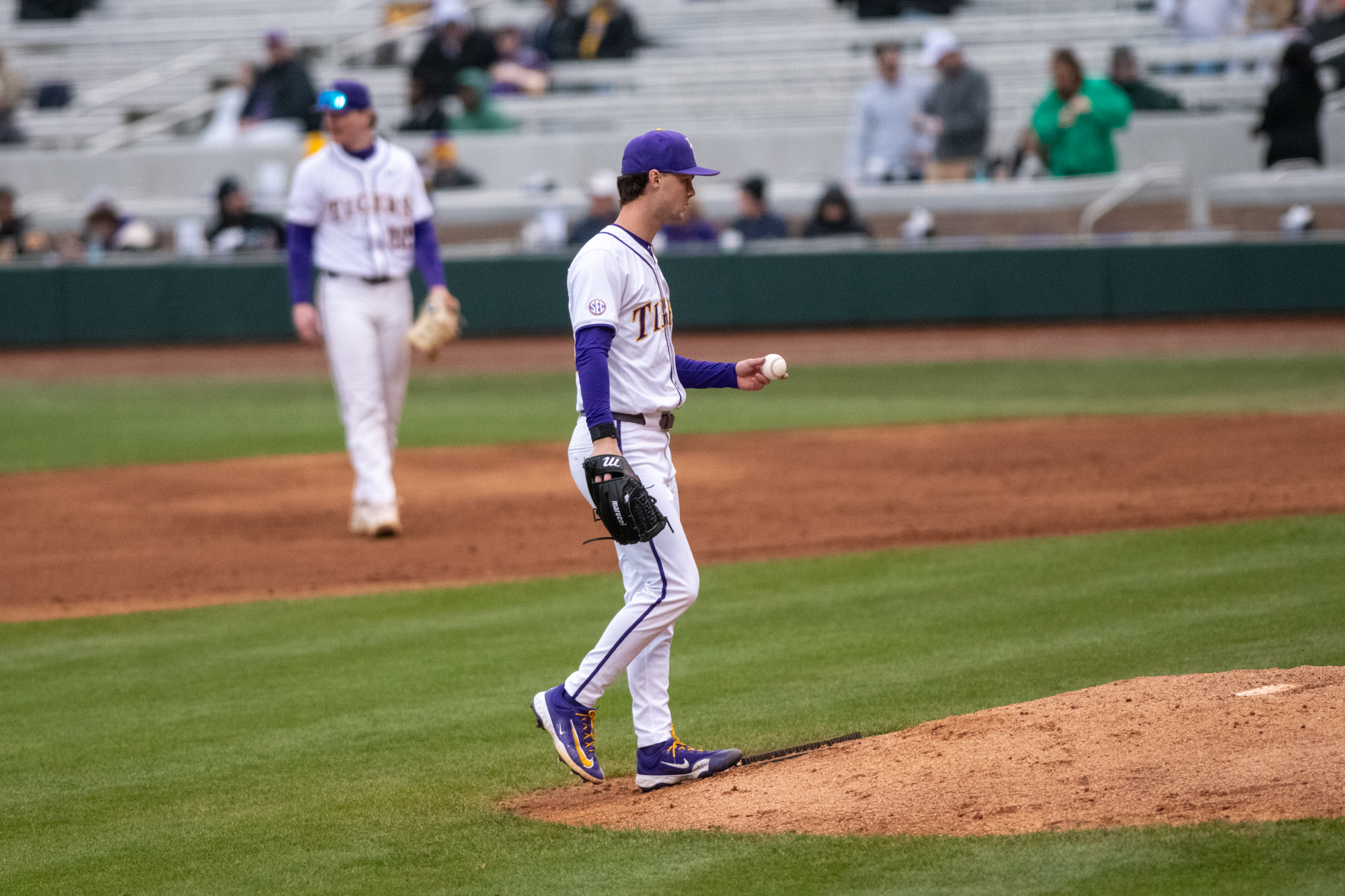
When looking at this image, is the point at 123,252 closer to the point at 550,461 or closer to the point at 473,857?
the point at 550,461

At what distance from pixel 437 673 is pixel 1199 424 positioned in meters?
7.75

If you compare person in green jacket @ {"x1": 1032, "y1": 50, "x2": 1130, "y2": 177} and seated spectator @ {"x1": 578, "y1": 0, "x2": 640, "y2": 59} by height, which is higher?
seated spectator @ {"x1": 578, "y1": 0, "x2": 640, "y2": 59}

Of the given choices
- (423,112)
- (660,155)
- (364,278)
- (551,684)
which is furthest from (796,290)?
(660,155)

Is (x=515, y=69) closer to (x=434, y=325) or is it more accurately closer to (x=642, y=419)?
(x=434, y=325)

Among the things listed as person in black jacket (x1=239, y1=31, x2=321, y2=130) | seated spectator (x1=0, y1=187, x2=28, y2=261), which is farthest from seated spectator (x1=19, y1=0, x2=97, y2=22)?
seated spectator (x1=0, y1=187, x2=28, y2=261)

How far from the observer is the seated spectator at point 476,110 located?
70.4ft

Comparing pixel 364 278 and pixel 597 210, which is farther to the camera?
pixel 597 210

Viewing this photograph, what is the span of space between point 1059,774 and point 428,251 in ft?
19.5

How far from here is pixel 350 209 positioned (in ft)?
30.0

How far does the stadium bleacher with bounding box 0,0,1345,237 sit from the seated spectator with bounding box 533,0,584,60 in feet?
2.30

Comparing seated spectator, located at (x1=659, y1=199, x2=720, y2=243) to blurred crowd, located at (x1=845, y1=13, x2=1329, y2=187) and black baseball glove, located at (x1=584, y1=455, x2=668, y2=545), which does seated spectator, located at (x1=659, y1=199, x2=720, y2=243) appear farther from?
black baseball glove, located at (x1=584, y1=455, x2=668, y2=545)

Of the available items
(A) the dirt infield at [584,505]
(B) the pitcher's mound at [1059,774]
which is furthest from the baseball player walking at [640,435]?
(A) the dirt infield at [584,505]

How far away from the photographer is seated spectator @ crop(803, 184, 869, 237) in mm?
17766

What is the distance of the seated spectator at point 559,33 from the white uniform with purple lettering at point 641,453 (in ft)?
63.5
